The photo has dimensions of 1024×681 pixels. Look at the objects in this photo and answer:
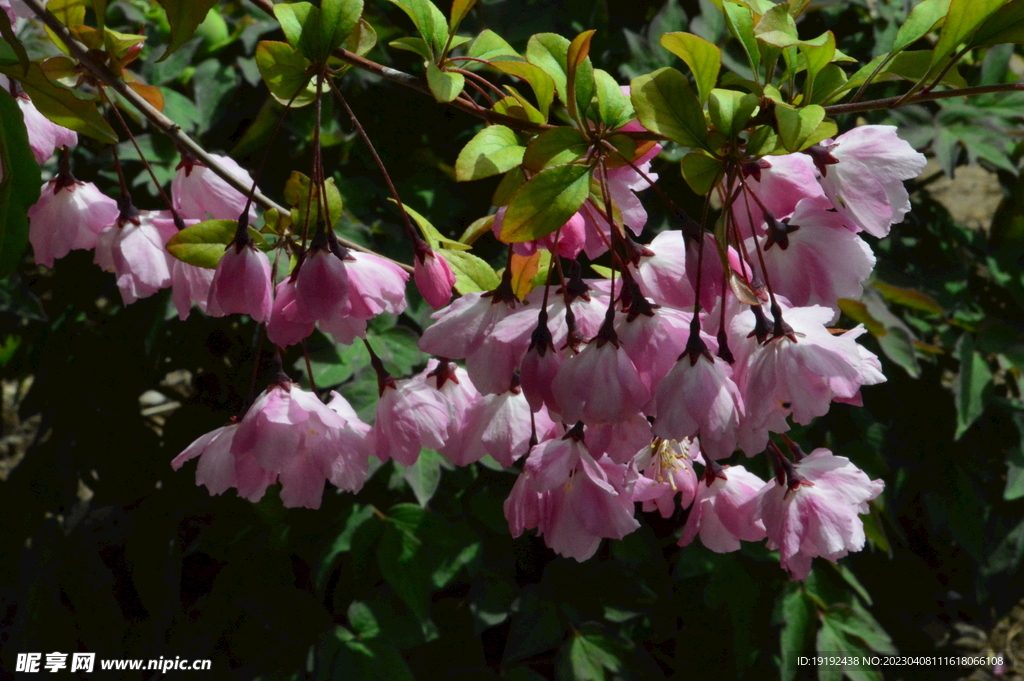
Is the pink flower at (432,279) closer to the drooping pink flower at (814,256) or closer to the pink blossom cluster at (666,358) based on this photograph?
the pink blossom cluster at (666,358)

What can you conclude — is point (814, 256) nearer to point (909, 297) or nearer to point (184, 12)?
point (184, 12)

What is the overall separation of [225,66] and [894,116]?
1.06 m

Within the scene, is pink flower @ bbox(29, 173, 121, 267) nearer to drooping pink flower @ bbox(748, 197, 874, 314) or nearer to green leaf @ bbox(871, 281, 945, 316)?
drooping pink flower @ bbox(748, 197, 874, 314)

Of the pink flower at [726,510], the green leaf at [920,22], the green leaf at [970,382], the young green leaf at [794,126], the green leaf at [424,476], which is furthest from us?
the green leaf at [970,382]

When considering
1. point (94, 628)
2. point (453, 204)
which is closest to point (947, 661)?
point (453, 204)

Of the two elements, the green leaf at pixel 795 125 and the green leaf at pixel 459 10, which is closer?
the green leaf at pixel 795 125

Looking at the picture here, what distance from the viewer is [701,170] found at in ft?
1.59

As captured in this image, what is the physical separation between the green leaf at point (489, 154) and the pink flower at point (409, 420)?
0.21 metres

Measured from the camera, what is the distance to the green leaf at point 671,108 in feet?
1.53

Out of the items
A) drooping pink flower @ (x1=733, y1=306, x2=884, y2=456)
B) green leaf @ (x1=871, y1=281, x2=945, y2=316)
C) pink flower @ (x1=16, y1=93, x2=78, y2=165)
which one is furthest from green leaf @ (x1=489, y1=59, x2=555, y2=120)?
green leaf @ (x1=871, y1=281, x2=945, y2=316)

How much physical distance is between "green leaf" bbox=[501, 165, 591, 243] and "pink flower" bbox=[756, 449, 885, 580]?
26 cm

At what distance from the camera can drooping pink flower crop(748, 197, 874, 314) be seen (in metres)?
0.54

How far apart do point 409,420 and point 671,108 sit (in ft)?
1.03

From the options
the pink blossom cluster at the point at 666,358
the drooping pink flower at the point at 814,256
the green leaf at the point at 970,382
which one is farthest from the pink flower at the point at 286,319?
the green leaf at the point at 970,382
